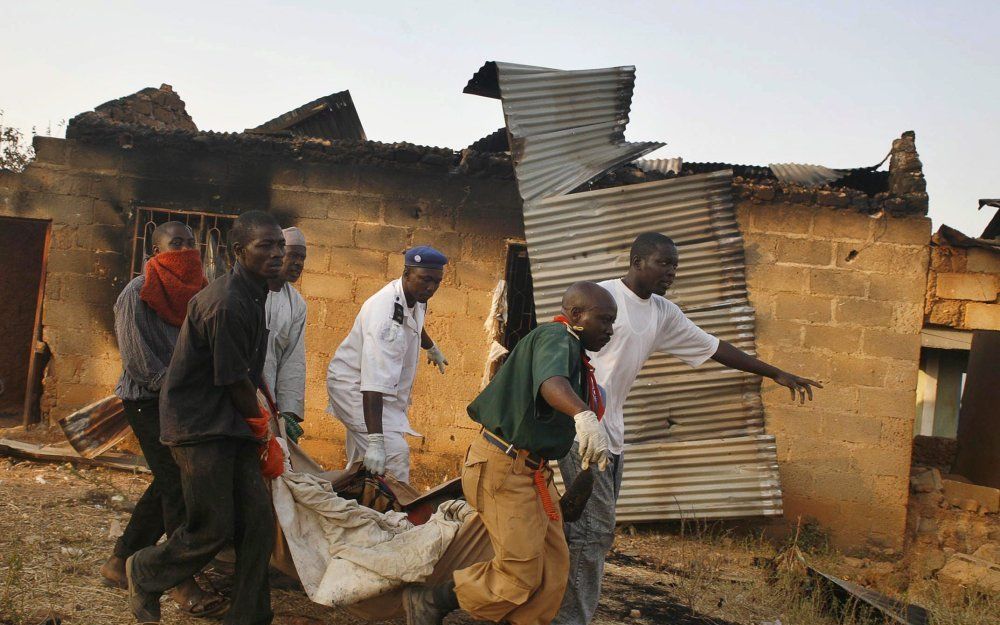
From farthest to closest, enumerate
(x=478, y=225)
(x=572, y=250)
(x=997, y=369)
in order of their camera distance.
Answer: (x=997, y=369) < (x=478, y=225) < (x=572, y=250)

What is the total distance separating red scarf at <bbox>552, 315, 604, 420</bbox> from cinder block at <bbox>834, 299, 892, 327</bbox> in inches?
161

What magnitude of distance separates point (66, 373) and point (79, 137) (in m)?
2.05

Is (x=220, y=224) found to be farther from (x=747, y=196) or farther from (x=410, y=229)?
(x=747, y=196)

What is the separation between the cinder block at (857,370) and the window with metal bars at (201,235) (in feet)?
16.6

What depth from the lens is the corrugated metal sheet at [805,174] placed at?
7355mm

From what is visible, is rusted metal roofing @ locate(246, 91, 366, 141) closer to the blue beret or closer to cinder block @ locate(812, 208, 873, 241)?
cinder block @ locate(812, 208, 873, 241)

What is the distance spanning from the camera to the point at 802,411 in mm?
7129

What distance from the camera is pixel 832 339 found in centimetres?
715

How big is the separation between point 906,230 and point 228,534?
5.70 metres

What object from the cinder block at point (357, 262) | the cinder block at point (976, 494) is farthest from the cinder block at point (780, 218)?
the cinder block at point (357, 262)

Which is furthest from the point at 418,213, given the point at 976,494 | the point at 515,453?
the point at 976,494

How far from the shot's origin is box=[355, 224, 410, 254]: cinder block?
7746 millimetres

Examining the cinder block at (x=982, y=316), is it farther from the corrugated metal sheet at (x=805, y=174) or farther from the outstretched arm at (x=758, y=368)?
the outstretched arm at (x=758, y=368)

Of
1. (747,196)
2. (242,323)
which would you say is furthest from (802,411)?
(242,323)
